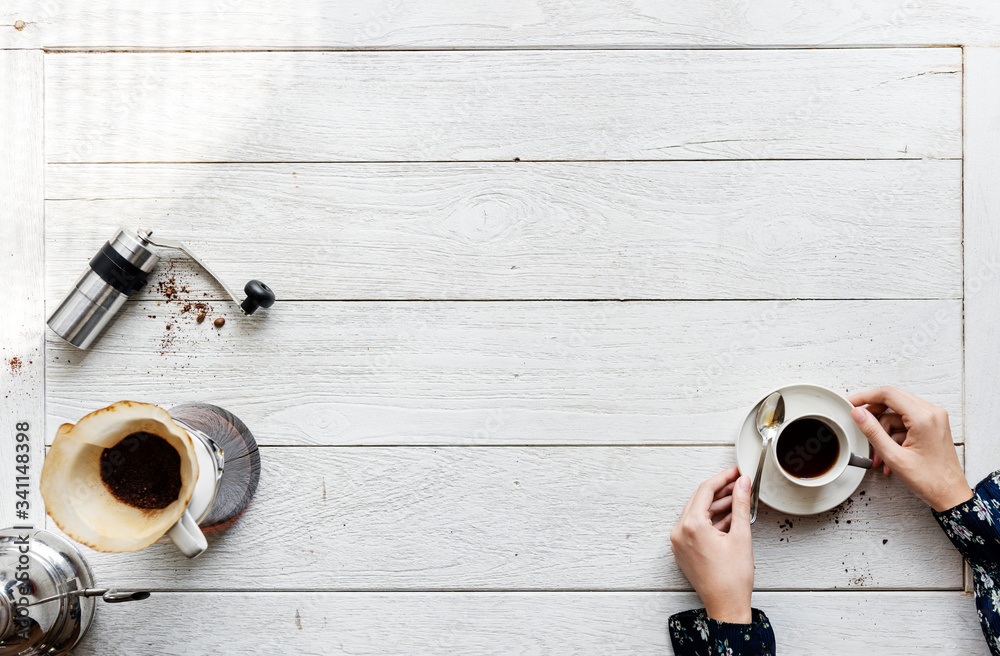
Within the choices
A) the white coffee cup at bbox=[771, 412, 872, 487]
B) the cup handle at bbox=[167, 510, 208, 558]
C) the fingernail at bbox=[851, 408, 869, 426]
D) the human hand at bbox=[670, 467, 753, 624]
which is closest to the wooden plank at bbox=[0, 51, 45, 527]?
the cup handle at bbox=[167, 510, 208, 558]

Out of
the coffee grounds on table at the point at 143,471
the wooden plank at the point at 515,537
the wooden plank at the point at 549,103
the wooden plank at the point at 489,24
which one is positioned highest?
the wooden plank at the point at 489,24

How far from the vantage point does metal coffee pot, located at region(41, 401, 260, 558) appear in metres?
0.78

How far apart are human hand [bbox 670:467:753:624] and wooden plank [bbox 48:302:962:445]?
0.10 meters

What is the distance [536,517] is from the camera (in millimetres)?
958

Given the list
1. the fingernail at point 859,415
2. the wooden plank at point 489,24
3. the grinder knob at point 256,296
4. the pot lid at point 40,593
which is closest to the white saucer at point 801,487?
the fingernail at point 859,415

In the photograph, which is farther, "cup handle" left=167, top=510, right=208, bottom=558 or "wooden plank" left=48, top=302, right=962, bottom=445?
"wooden plank" left=48, top=302, right=962, bottom=445

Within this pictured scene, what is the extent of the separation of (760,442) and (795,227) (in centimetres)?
33

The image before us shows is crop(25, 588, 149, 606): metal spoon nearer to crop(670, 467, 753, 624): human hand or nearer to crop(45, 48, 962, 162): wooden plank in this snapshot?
crop(45, 48, 962, 162): wooden plank

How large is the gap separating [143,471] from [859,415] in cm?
101

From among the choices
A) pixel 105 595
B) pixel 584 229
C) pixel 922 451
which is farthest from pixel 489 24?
pixel 105 595

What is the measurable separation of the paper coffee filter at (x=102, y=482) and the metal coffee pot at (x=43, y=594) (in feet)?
0.40

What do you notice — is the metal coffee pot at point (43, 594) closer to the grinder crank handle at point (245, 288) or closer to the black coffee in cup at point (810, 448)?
the grinder crank handle at point (245, 288)

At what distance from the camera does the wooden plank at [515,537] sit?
3.14ft

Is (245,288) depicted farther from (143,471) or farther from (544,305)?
(544,305)
